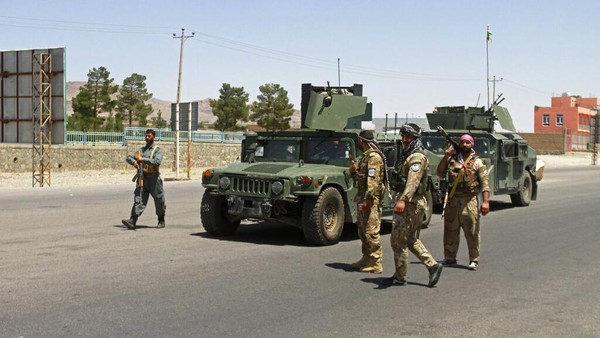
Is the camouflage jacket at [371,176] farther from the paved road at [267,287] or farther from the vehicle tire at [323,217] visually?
the vehicle tire at [323,217]

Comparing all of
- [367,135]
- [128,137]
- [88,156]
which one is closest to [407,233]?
[367,135]

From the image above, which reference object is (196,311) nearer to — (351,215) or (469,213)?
(469,213)

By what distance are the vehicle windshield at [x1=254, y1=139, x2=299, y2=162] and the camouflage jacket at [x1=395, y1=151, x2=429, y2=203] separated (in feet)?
13.6

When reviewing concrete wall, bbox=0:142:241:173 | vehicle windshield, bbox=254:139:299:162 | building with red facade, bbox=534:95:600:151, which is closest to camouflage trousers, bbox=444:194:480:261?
vehicle windshield, bbox=254:139:299:162

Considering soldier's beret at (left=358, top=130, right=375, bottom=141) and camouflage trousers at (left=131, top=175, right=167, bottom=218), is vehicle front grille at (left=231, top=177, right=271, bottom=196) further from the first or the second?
soldier's beret at (left=358, top=130, right=375, bottom=141)

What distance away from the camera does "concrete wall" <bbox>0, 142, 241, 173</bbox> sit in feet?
122

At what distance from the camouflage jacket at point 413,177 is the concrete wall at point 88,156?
32729 mm

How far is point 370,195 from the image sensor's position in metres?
8.15

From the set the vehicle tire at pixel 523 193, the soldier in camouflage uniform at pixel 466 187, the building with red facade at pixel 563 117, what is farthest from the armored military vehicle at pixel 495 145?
the building with red facade at pixel 563 117

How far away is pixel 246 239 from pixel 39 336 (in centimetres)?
599

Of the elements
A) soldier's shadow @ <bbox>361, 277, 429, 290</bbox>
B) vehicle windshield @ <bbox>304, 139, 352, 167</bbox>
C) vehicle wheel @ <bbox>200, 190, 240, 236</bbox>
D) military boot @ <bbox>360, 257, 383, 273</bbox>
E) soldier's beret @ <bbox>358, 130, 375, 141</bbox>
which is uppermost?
soldier's beret @ <bbox>358, 130, 375, 141</bbox>

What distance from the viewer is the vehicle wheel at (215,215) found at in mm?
11336

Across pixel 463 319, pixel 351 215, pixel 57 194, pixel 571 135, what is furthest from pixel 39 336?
pixel 571 135

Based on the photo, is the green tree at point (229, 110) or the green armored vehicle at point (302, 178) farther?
the green tree at point (229, 110)
